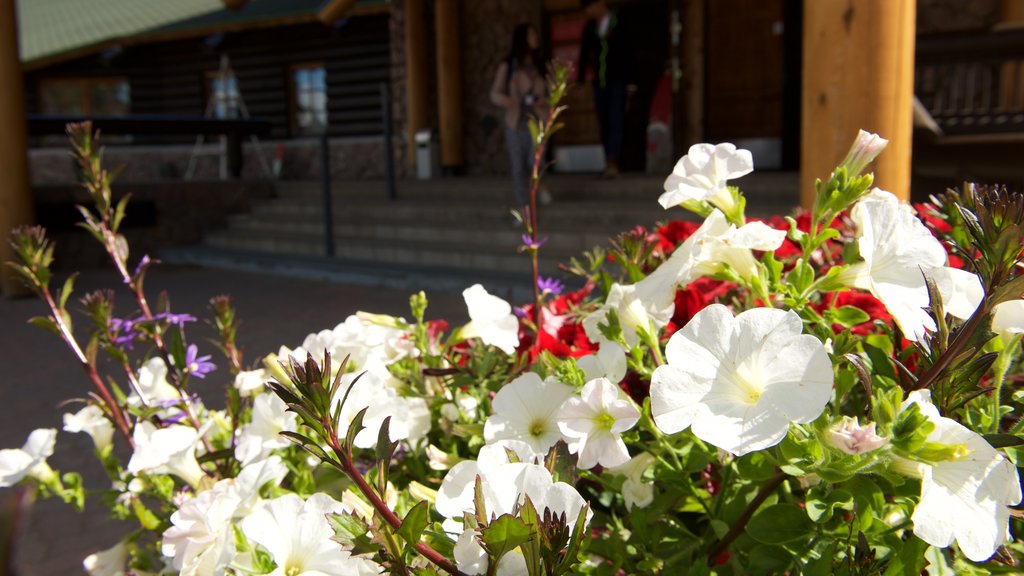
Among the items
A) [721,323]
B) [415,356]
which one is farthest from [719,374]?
[415,356]

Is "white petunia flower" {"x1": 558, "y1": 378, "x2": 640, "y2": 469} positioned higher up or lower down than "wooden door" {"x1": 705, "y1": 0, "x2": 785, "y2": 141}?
lower down

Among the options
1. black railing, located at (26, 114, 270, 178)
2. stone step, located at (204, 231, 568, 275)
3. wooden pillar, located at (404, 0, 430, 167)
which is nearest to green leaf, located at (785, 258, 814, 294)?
stone step, located at (204, 231, 568, 275)

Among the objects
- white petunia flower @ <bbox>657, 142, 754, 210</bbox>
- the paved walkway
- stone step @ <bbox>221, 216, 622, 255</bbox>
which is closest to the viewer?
white petunia flower @ <bbox>657, 142, 754, 210</bbox>

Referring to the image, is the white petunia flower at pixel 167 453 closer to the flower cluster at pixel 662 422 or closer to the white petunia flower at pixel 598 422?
the flower cluster at pixel 662 422

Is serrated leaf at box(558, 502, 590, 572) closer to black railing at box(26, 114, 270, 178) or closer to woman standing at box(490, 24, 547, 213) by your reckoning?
woman standing at box(490, 24, 547, 213)

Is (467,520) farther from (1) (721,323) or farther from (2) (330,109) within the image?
(2) (330,109)

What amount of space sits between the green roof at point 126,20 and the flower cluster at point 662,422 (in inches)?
501

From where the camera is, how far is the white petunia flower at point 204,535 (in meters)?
0.75

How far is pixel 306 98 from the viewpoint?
15.3 metres

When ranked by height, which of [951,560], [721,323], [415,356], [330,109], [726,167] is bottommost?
[951,560]

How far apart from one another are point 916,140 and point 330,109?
1091 cm

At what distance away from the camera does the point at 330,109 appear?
14594mm

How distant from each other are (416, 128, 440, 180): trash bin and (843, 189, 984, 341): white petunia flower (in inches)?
Answer: 391

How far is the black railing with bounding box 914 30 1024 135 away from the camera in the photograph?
5.76 meters
